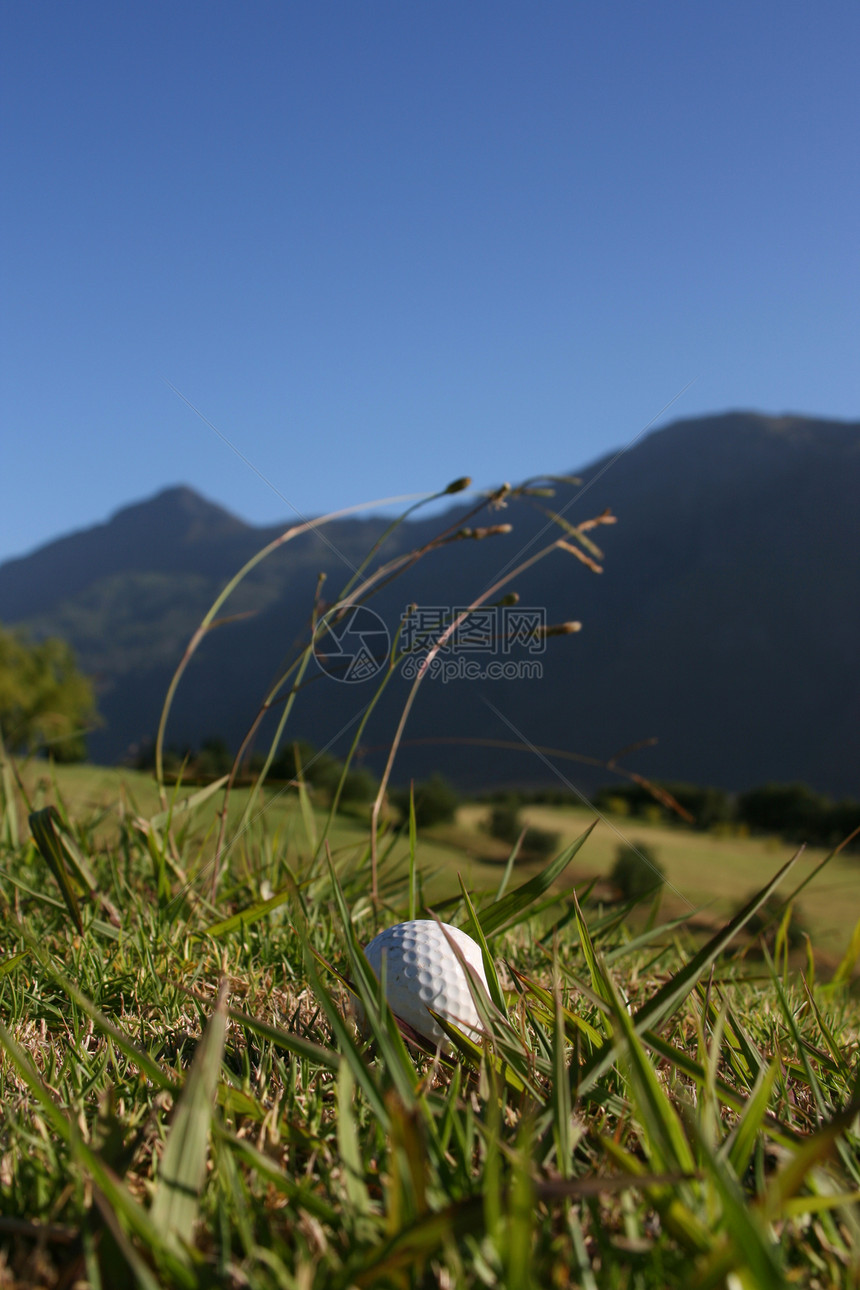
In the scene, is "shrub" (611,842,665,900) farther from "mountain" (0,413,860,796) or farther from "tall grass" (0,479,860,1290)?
"mountain" (0,413,860,796)

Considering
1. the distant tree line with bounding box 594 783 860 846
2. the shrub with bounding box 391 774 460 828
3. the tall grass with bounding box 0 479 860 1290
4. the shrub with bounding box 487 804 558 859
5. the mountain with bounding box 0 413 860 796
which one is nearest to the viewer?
the tall grass with bounding box 0 479 860 1290

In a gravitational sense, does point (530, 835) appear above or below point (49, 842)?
below

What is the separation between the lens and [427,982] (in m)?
1.08

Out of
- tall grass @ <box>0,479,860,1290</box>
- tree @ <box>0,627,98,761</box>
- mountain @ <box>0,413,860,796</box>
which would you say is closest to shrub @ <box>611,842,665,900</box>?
tall grass @ <box>0,479,860,1290</box>

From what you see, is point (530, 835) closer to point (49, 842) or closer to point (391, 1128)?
point (49, 842)

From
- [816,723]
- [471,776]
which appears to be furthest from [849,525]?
[471,776]

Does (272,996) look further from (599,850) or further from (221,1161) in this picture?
(599,850)

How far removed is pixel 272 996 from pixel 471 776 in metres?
54.2

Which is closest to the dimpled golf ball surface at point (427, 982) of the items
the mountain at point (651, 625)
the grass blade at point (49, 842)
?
the grass blade at point (49, 842)

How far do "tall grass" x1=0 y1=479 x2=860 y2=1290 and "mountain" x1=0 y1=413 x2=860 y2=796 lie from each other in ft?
148

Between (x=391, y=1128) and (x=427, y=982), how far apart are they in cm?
53

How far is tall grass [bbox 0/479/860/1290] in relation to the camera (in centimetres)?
53

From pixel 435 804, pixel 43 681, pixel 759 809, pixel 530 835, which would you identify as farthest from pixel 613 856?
pixel 43 681

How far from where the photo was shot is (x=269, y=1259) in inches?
20.9
